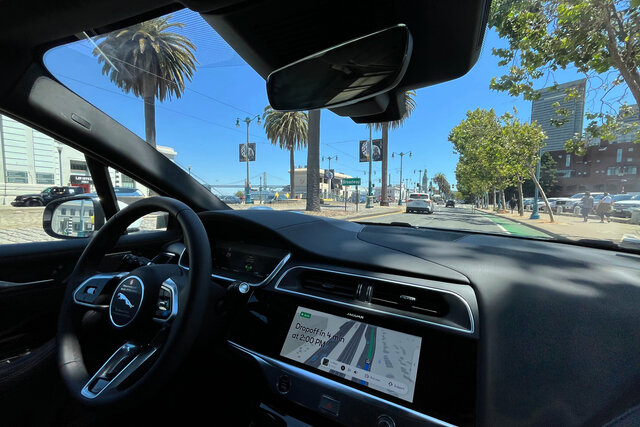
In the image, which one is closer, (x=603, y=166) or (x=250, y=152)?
(x=603, y=166)

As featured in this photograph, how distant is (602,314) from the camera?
3.80 feet

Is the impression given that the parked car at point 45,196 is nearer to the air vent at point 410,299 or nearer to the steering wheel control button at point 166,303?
the steering wheel control button at point 166,303

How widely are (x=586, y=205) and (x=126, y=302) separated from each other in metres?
3.11

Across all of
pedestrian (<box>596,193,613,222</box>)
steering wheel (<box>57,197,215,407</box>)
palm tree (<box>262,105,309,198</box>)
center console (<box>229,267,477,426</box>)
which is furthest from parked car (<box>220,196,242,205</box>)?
palm tree (<box>262,105,309,198</box>)

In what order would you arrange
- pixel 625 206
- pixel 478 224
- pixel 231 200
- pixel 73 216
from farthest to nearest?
1. pixel 478 224
2. pixel 231 200
3. pixel 73 216
4. pixel 625 206

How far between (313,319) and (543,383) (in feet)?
3.04

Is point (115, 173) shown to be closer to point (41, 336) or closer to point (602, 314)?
point (41, 336)

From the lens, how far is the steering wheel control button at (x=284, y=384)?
1.41m

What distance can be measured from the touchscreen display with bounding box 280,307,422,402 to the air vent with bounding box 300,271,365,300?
4.1 inches

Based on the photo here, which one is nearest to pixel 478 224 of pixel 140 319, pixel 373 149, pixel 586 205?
pixel 586 205

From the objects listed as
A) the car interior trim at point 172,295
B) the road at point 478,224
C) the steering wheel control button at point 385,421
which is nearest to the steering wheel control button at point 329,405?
the steering wheel control button at point 385,421

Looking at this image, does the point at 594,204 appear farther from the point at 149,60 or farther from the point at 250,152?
the point at 250,152

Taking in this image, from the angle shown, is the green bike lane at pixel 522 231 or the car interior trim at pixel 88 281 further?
the green bike lane at pixel 522 231

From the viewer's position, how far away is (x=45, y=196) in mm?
2402
